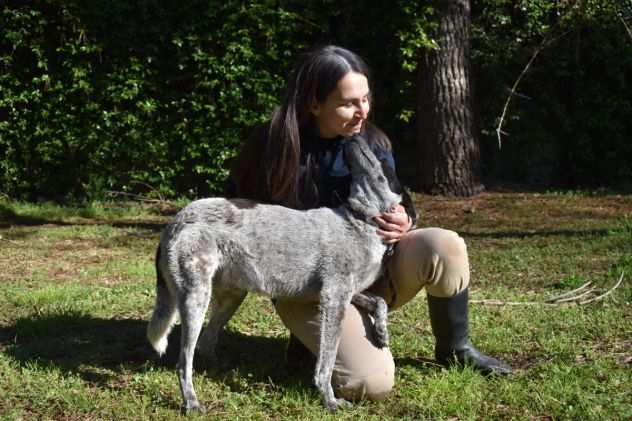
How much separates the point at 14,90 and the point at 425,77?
4.72 meters

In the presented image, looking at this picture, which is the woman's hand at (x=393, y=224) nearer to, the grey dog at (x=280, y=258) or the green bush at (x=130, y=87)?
the grey dog at (x=280, y=258)

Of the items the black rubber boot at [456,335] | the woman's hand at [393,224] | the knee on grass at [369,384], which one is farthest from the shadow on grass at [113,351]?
the woman's hand at [393,224]

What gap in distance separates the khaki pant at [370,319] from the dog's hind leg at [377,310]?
0.11ft

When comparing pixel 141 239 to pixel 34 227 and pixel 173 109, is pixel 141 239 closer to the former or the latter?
pixel 34 227

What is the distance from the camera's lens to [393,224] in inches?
133

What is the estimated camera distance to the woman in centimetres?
331

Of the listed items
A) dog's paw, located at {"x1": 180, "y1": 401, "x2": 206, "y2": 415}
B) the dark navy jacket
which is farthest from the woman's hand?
dog's paw, located at {"x1": 180, "y1": 401, "x2": 206, "y2": 415}

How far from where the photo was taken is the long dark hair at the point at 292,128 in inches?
133

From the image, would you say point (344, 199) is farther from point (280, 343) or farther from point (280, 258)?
point (280, 343)

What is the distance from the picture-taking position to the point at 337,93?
339cm

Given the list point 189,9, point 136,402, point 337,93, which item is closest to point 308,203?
point 337,93

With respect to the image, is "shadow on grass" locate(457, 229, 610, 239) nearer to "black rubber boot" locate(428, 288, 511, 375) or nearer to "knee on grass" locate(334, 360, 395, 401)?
"black rubber boot" locate(428, 288, 511, 375)

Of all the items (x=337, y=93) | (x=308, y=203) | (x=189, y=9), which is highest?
(x=189, y=9)

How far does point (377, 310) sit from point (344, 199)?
0.56 metres
